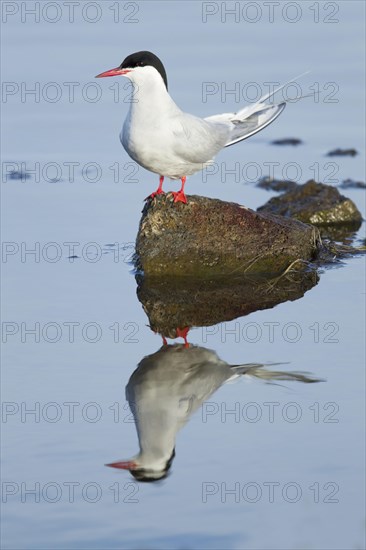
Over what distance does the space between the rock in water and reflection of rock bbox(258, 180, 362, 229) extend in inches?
42.0

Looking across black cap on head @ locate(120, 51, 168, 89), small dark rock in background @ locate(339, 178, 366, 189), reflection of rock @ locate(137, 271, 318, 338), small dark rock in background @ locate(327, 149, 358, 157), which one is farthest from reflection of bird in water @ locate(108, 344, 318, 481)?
small dark rock in background @ locate(327, 149, 358, 157)

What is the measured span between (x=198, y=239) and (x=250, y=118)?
102 cm

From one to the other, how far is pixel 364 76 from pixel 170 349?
5300mm

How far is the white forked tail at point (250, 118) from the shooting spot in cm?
828

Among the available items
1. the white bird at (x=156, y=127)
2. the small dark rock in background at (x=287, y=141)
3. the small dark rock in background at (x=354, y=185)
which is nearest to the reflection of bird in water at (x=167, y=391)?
the white bird at (x=156, y=127)

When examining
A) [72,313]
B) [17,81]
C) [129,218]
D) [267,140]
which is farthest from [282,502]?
[17,81]

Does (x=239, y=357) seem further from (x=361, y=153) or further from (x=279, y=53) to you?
(x=279, y=53)

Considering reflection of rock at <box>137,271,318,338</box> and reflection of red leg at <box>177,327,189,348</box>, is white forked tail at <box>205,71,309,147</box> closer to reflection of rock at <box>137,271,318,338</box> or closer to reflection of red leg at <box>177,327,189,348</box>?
reflection of rock at <box>137,271,318,338</box>

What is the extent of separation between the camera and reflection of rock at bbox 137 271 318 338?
7.28 meters

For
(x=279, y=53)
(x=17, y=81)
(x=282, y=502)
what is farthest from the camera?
(x=279, y=53)

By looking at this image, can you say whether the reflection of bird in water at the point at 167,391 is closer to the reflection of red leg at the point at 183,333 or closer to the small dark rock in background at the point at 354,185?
the reflection of red leg at the point at 183,333

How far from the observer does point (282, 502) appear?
5.16m

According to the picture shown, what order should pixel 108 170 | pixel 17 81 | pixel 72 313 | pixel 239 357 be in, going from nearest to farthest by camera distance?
pixel 239 357
pixel 72 313
pixel 108 170
pixel 17 81

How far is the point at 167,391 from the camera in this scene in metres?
6.20
